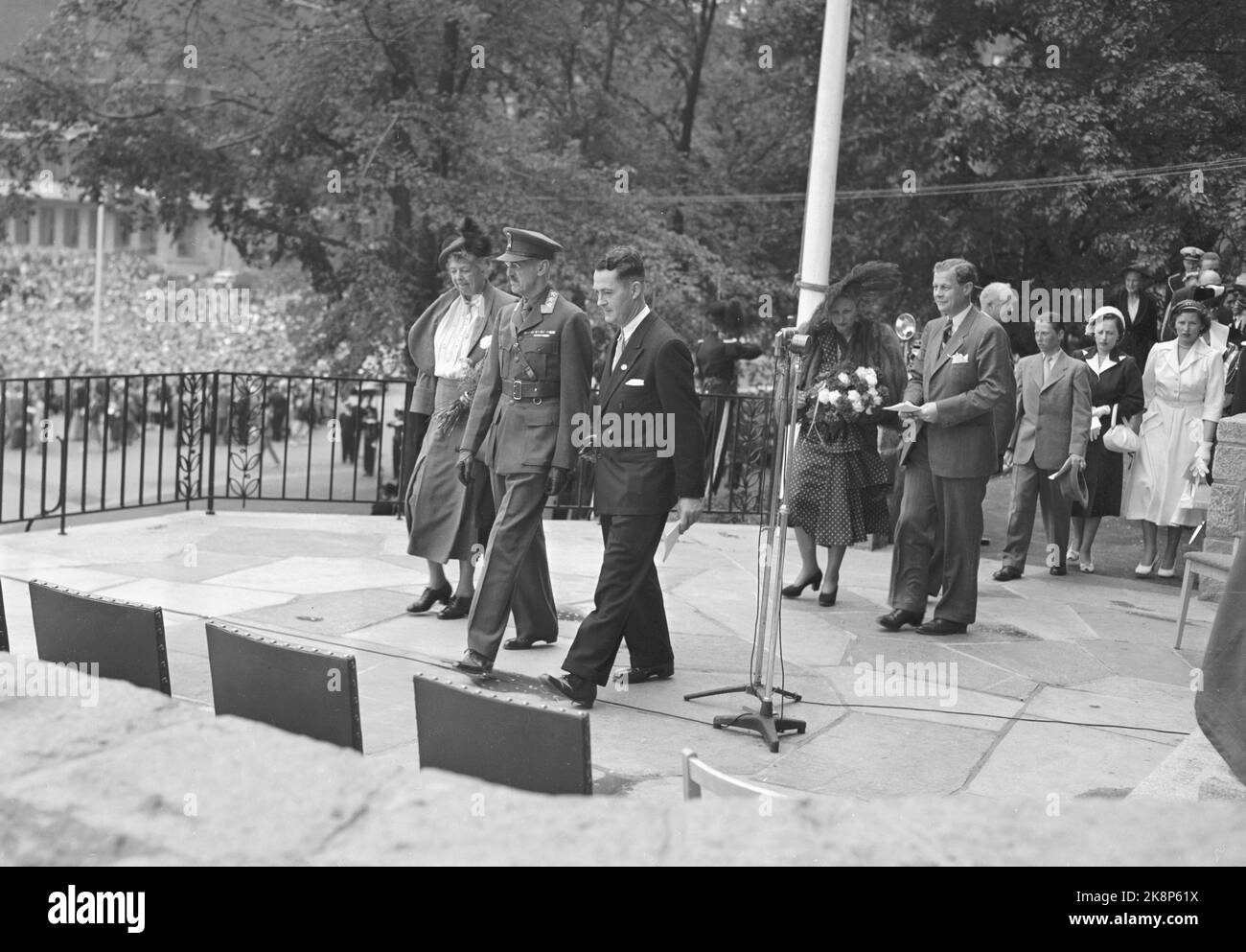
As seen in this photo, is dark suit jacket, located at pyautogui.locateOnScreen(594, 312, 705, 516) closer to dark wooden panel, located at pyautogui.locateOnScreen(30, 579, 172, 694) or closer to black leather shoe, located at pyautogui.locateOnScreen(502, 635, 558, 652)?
black leather shoe, located at pyautogui.locateOnScreen(502, 635, 558, 652)

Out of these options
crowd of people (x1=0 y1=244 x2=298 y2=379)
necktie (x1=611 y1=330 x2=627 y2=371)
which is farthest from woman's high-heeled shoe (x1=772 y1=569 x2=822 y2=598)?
crowd of people (x1=0 y1=244 x2=298 y2=379)

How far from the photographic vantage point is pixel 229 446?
11469 mm

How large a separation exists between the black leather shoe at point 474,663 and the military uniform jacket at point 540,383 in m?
0.81

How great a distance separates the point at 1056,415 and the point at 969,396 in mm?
2584

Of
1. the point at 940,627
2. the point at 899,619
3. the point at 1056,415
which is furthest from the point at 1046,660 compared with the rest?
the point at 1056,415

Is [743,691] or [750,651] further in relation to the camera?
[750,651]

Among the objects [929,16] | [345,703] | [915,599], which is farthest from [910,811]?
[929,16]

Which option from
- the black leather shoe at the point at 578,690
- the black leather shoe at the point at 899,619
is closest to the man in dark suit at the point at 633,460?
the black leather shoe at the point at 578,690

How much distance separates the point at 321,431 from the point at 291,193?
11.2m

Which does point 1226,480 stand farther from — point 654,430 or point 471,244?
point 471,244

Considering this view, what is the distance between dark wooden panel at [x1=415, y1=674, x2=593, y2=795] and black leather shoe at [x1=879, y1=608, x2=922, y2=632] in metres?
4.46

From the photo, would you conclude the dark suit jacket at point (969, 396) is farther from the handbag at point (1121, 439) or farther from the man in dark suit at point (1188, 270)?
the man in dark suit at point (1188, 270)

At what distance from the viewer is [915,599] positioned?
771 centimetres

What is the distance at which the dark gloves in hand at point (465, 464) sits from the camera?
6.72 metres
